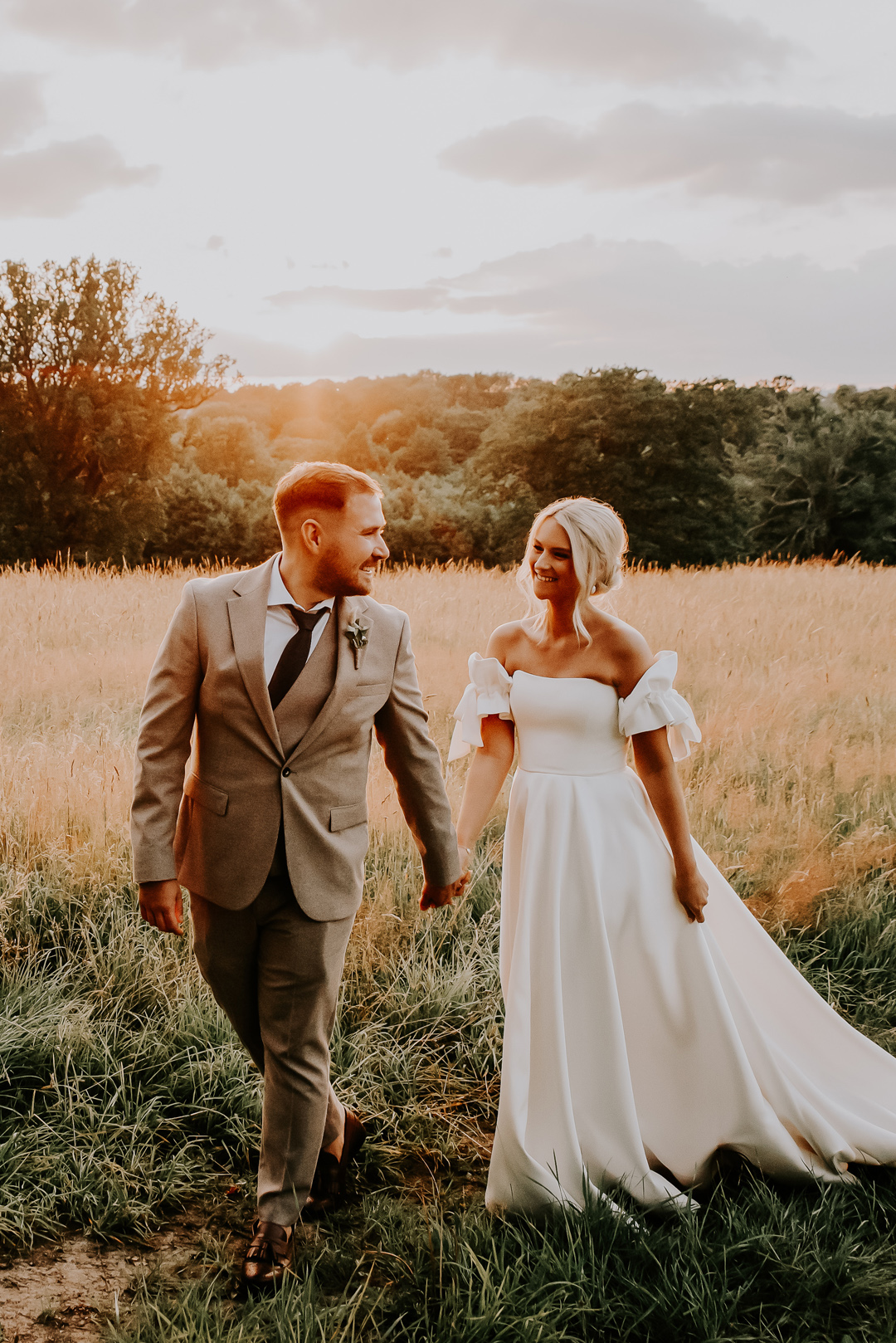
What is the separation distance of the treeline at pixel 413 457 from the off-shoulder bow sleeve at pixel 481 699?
24740 mm

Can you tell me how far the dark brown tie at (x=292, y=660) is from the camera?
7.84ft

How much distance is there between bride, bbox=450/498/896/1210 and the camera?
271 cm

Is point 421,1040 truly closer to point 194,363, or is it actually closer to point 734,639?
point 734,639

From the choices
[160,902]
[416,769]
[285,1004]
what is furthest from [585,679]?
[160,902]

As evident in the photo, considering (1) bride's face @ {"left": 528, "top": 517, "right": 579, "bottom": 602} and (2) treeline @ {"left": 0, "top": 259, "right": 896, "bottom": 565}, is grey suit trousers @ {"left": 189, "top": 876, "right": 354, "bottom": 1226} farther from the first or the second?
(2) treeline @ {"left": 0, "top": 259, "right": 896, "bottom": 565}

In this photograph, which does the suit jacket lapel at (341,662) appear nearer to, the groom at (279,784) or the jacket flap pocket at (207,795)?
the groom at (279,784)

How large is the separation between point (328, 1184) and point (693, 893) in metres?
1.42

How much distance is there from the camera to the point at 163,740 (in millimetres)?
2367

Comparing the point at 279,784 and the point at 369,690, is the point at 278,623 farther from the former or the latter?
the point at 279,784

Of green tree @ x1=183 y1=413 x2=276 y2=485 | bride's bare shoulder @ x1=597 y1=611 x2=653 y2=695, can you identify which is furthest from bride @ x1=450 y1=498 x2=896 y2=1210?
green tree @ x1=183 y1=413 x2=276 y2=485

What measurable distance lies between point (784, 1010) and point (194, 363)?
2949cm

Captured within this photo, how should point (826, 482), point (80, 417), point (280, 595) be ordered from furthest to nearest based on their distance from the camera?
point (826, 482) → point (80, 417) → point (280, 595)

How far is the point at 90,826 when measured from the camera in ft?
15.0

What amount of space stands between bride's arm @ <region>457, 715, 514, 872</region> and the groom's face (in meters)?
0.84
